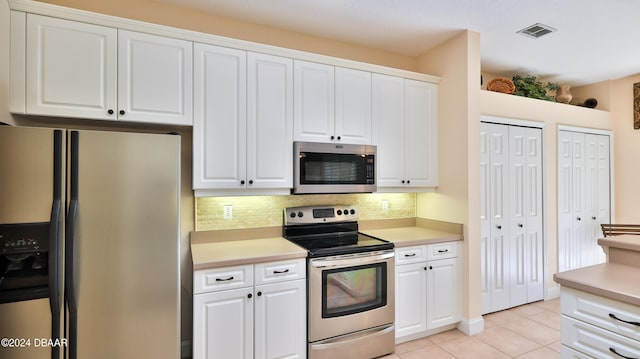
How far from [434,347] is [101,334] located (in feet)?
8.09

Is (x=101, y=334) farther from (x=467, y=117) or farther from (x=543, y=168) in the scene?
(x=543, y=168)

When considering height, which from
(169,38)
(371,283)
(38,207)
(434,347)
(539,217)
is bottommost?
(434,347)

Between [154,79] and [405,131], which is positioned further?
[405,131]

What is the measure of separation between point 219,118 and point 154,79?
0.48m

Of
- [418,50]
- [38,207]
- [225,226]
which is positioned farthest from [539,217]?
[38,207]

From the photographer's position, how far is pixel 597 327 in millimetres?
1584

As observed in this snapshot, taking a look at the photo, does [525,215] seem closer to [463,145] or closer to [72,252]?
[463,145]

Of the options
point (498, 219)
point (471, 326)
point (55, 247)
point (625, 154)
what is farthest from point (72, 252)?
point (625, 154)

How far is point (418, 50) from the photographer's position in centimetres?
332

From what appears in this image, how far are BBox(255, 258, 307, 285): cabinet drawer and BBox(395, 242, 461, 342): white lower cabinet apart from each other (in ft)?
2.88

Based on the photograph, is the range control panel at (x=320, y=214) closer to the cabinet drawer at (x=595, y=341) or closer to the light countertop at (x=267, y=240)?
the light countertop at (x=267, y=240)

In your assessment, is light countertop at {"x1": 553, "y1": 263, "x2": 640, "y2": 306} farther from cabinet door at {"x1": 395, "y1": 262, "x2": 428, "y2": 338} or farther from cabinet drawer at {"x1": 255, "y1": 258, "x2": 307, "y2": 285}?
cabinet drawer at {"x1": 255, "y1": 258, "x2": 307, "y2": 285}

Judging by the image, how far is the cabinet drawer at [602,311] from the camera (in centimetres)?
146

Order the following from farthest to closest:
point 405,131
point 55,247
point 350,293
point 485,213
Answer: point 485,213 < point 405,131 < point 350,293 < point 55,247
